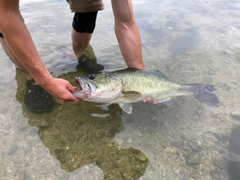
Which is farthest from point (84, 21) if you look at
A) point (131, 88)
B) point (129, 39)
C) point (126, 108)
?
point (126, 108)

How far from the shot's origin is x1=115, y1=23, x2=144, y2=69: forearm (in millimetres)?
3150

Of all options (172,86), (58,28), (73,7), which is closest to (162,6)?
(58,28)

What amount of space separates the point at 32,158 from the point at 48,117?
2.00 feet

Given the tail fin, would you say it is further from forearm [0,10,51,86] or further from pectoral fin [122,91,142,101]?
forearm [0,10,51,86]

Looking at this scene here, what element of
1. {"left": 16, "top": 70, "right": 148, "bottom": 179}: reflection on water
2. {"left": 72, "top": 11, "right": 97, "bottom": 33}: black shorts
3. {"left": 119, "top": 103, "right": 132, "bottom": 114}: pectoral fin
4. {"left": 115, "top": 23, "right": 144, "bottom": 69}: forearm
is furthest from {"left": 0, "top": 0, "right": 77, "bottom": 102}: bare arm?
{"left": 72, "top": 11, "right": 97, "bottom": 33}: black shorts

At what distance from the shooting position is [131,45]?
10.4 feet

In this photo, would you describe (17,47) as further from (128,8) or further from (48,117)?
(128,8)

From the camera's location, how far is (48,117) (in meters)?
2.98

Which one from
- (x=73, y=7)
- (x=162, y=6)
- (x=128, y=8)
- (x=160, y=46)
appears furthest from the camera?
(x=162, y=6)

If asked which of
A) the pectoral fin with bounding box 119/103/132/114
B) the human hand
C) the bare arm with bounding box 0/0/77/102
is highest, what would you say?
the bare arm with bounding box 0/0/77/102

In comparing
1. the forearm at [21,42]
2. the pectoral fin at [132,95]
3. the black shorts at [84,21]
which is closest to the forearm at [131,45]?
the pectoral fin at [132,95]

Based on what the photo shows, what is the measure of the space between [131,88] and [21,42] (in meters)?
1.26

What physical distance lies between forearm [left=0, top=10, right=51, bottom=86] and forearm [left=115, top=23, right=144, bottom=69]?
1230 mm

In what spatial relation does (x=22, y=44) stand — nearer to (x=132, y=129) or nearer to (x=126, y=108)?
(x=126, y=108)
